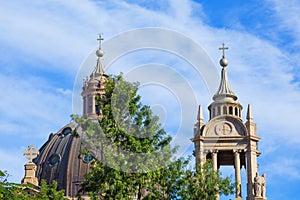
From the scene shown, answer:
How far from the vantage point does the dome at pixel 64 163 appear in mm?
98062

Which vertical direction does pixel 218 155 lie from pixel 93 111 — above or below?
below

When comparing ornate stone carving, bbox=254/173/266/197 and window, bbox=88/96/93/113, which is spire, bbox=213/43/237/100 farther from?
window, bbox=88/96/93/113

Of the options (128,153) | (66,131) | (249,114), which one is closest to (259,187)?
(249,114)

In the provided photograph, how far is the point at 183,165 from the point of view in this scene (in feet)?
157

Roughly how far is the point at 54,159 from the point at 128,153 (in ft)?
192

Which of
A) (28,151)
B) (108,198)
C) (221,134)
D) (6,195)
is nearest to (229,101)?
(221,134)

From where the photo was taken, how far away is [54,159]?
102250 mm

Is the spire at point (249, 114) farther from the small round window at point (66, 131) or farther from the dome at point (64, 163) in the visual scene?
the small round window at point (66, 131)

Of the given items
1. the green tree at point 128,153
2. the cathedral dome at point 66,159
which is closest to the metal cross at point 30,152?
the cathedral dome at point 66,159

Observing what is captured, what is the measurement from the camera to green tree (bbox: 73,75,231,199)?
4444 centimetres

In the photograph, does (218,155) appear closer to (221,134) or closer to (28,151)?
(221,134)

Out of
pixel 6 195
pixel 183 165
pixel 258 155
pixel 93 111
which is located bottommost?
pixel 6 195

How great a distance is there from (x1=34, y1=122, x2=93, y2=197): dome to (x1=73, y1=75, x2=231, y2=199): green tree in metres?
49.6

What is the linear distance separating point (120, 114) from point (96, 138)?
5.61ft
